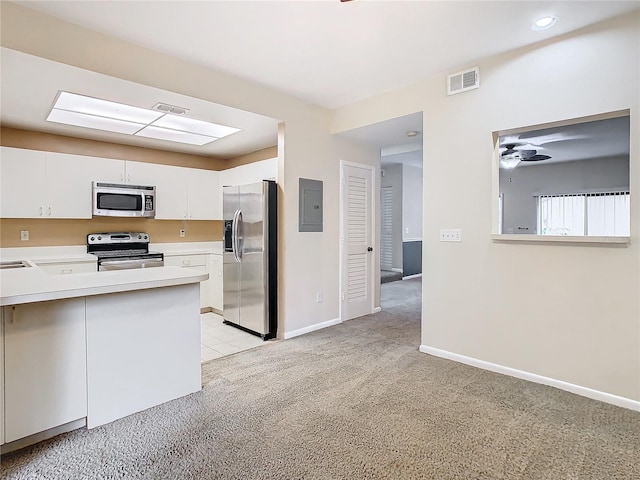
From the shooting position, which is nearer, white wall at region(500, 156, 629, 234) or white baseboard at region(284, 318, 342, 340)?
white baseboard at region(284, 318, 342, 340)

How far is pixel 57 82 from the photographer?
105 inches

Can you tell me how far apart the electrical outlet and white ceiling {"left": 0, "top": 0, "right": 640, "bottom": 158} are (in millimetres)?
1486

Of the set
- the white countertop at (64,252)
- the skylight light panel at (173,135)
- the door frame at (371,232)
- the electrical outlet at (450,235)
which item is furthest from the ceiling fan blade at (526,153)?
the white countertop at (64,252)

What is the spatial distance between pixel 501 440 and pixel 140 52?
145 inches

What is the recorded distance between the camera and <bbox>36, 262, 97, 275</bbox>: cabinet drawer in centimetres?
377

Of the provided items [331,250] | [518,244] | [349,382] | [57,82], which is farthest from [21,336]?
[518,244]

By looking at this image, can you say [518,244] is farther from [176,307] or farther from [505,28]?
[176,307]

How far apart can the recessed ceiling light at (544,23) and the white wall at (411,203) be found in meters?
5.95

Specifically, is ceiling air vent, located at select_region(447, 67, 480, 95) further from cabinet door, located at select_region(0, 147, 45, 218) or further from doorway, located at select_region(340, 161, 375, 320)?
cabinet door, located at select_region(0, 147, 45, 218)

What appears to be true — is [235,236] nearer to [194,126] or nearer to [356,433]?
[194,126]

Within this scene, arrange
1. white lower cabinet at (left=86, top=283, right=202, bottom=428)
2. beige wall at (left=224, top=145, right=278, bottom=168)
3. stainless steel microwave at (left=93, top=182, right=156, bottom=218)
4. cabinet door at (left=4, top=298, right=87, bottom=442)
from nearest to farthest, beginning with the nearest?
cabinet door at (left=4, top=298, right=87, bottom=442), white lower cabinet at (left=86, top=283, right=202, bottom=428), stainless steel microwave at (left=93, top=182, right=156, bottom=218), beige wall at (left=224, top=145, right=278, bottom=168)

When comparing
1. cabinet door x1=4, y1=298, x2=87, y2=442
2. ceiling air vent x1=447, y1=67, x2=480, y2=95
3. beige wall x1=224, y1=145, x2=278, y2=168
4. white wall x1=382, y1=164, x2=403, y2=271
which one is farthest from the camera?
white wall x1=382, y1=164, x2=403, y2=271

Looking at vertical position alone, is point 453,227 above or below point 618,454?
above

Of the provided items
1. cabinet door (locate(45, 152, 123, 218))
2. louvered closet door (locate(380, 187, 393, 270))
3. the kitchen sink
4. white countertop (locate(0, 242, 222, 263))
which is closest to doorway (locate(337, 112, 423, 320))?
louvered closet door (locate(380, 187, 393, 270))
